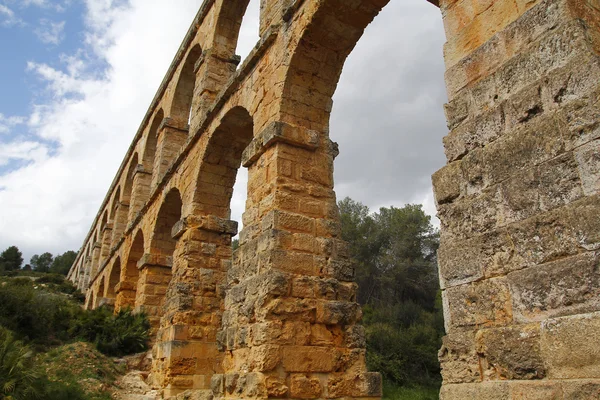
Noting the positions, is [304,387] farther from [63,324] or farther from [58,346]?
[63,324]

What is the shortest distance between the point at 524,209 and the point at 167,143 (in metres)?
11.5

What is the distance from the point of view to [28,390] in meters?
5.58

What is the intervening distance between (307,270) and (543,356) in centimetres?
322

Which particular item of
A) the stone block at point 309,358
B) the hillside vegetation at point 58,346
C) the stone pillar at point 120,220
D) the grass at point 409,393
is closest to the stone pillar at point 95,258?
the stone pillar at point 120,220

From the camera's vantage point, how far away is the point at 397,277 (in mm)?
22016

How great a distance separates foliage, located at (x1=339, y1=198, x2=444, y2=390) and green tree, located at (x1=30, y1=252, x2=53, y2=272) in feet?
144

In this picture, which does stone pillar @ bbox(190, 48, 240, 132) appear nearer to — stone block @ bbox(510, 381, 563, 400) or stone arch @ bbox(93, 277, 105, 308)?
stone block @ bbox(510, 381, 563, 400)

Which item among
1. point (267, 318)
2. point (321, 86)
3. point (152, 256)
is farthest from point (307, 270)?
point (152, 256)

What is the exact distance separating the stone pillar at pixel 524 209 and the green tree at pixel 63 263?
178 feet

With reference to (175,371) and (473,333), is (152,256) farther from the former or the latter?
(473,333)

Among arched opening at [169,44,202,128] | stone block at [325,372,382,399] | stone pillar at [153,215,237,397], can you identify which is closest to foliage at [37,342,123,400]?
stone pillar at [153,215,237,397]

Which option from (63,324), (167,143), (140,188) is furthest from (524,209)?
(140,188)

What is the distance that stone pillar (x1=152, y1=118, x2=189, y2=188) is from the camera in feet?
40.4

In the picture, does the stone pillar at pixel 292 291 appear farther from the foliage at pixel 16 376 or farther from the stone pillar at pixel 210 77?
the stone pillar at pixel 210 77
